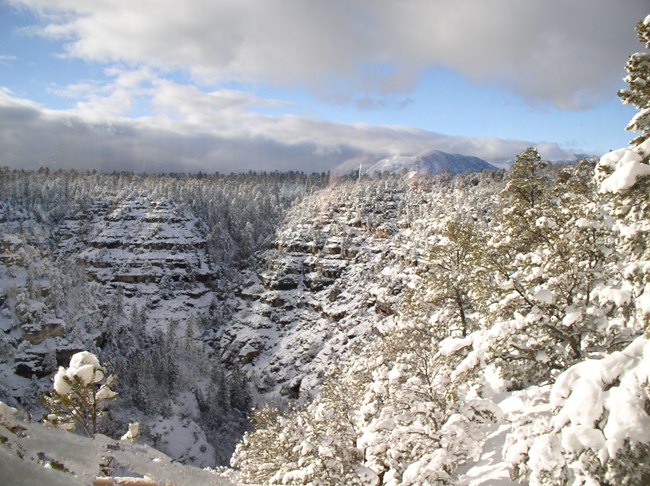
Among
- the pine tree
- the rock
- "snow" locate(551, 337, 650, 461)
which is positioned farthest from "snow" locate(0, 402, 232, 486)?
the rock

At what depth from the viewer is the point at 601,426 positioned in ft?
17.0

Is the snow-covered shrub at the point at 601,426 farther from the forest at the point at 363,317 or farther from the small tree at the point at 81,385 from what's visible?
the small tree at the point at 81,385

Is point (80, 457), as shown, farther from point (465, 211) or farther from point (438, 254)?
point (465, 211)

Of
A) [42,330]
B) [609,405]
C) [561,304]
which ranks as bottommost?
[42,330]

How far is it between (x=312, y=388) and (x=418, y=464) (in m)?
87.7

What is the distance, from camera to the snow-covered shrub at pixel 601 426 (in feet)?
16.0

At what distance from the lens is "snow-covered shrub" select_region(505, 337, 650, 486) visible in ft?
16.0

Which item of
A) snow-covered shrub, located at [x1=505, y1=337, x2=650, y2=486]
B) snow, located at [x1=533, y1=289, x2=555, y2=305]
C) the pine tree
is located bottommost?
snow-covered shrub, located at [x1=505, y1=337, x2=650, y2=486]

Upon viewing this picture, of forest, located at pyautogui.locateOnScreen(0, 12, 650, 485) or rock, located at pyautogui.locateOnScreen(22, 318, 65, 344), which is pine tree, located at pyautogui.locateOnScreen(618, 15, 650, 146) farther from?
rock, located at pyautogui.locateOnScreen(22, 318, 65, 344)

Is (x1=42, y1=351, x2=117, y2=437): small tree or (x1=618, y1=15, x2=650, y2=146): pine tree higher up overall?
(x1=618, y1=15, x2=650, y2=146): pine tree

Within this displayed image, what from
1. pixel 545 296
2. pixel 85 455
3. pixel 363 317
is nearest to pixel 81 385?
pixel 85 455

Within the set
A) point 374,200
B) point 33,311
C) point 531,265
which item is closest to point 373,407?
point 531,265

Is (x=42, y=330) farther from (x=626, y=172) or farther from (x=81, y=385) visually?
(x=626, y=172)

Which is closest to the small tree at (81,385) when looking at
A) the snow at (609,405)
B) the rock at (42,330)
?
the snow at (609,405)
